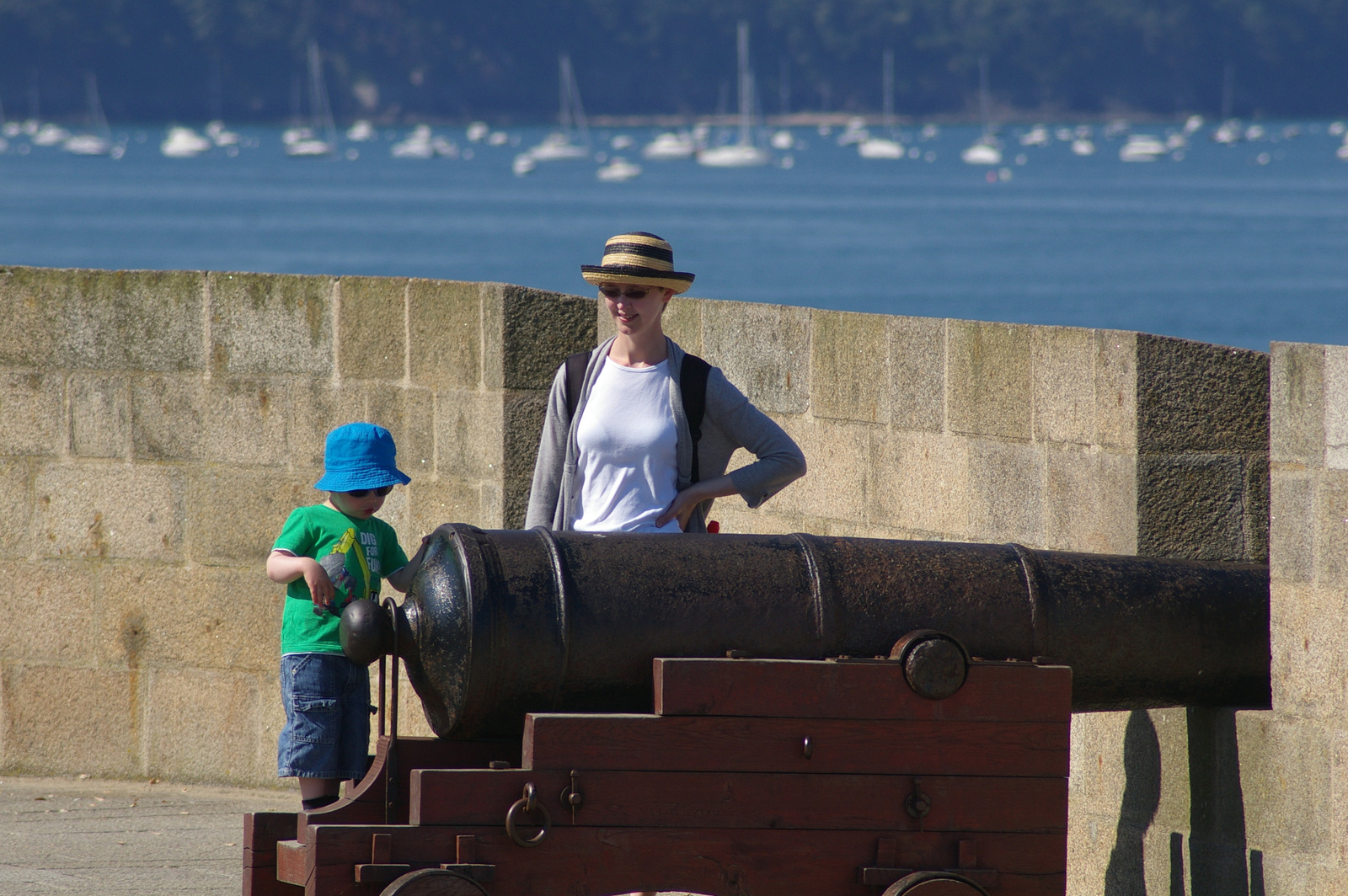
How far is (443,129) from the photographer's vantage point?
181500 mm

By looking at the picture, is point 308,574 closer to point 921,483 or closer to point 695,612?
point 695,612

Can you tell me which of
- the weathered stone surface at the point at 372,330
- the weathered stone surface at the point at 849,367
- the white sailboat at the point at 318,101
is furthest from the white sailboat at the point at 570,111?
the weathered stone surface at the point at 849,367

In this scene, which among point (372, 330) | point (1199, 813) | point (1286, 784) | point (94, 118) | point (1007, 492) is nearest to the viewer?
point (1286, 784)

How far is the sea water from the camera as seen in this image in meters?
45.1

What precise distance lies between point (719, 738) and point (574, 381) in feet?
3.16

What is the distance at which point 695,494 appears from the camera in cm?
416

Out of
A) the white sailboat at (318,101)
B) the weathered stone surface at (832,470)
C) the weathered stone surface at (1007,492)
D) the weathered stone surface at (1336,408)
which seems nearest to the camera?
the weathered stone surface at (1336,408)

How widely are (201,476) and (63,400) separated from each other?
1.69 feet

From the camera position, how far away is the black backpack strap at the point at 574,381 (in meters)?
4.26

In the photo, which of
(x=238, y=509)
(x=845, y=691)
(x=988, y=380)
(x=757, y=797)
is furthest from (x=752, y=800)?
(x=238, y=509)

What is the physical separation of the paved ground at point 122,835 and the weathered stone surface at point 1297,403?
2.79m

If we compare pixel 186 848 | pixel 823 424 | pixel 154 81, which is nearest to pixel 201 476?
pixel 186 848

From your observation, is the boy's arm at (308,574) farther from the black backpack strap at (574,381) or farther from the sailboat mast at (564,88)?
the sailboat mast at (564,88)

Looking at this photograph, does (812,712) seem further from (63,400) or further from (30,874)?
(63,400)
